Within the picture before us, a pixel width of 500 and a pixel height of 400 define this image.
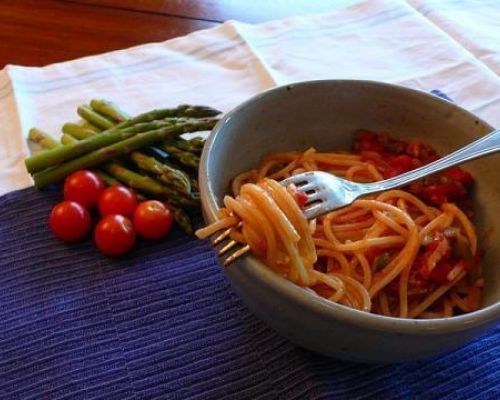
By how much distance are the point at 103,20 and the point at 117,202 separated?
2.56 ft

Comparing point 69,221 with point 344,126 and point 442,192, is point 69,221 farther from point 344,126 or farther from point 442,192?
point 442,192

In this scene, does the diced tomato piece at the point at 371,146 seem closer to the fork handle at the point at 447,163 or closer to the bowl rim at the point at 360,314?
the fork handle at the point at 447,163

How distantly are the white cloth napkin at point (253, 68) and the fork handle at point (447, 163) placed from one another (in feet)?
1.70

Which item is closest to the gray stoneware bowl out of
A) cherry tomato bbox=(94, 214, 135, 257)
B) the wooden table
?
cherry tomato bbox=(94, 214, 135, 257)

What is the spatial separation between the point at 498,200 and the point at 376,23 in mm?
907

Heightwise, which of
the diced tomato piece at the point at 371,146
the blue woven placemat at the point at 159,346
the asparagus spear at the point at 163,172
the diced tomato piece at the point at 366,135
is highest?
the diced tomato piece at the point at 366,135

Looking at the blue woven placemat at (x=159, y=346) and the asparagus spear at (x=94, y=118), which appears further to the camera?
the asparagus spear at (x=94, y=118)

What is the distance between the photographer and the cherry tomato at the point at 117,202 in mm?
1086

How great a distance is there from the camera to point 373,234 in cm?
89

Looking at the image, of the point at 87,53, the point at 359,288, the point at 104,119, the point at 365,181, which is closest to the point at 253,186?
the point at 359,288

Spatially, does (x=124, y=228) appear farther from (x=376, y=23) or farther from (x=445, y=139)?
(x=376, y=23)

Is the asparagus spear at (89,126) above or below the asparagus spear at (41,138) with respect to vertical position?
above

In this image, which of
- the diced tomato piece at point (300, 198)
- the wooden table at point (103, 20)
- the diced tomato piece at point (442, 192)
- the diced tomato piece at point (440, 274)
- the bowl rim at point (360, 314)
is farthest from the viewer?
the wooden table at point (103, 20)

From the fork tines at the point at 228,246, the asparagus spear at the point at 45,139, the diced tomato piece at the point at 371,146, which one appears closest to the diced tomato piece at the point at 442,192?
the diced tomato piece at the point at 371,146
